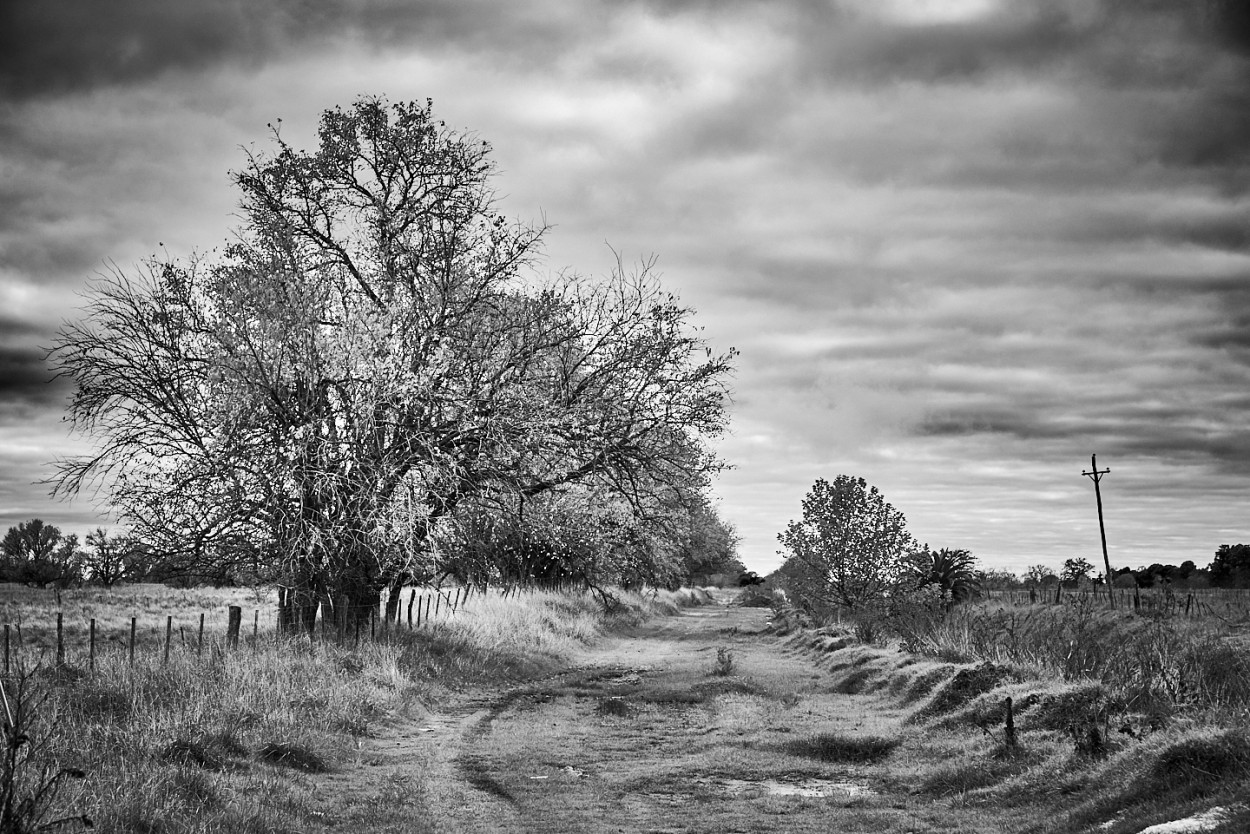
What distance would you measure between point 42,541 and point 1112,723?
76.2m

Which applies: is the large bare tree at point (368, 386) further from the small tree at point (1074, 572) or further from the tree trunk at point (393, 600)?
the small tree at point (1074, 572)

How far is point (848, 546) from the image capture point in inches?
1217

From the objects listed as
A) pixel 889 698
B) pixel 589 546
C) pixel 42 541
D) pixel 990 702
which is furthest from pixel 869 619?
pixel 42 541

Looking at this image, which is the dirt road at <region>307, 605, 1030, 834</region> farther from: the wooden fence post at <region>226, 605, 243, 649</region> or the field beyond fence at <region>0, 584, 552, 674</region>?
the wooden fence post at <region>226, 605, 243, 649</region>

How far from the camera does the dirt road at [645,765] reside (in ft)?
29.7

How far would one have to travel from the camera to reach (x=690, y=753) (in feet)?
40.5

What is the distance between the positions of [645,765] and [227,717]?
194 inches

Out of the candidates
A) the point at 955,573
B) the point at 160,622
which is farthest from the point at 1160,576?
the point at 160,622

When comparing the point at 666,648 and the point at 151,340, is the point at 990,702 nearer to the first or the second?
the point at 151,340

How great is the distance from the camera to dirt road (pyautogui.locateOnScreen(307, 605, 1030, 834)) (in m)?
9.05

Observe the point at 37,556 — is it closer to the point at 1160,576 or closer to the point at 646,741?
the point at 646,741

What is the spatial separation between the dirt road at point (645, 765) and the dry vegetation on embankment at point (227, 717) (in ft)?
1.98

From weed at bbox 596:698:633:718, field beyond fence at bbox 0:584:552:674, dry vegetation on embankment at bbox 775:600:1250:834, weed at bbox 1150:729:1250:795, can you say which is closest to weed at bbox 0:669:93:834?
field beyond fence at bbox 0:584:552:674

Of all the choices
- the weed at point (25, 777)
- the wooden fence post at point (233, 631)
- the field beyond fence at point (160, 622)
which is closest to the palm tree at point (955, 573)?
the field beyond fence at point (160, 622)
